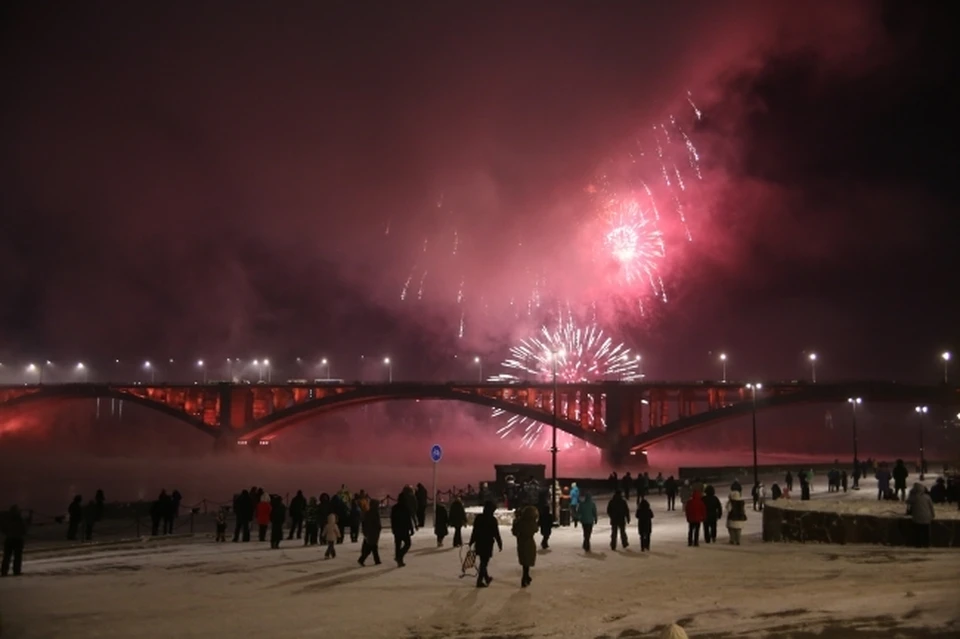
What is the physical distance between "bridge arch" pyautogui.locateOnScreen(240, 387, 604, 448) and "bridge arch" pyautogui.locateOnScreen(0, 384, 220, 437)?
20.8 ft

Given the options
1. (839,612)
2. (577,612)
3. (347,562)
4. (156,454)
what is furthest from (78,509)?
(156,454)

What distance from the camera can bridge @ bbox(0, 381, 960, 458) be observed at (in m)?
71.8

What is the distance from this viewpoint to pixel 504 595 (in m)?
13.0

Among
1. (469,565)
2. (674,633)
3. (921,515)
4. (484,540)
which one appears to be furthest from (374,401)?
(674,633)

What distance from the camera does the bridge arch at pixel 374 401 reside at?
3054 inches

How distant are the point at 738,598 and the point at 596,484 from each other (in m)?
34.4

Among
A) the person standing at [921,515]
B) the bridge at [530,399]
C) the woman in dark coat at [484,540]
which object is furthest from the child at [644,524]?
the bridge at [530,399]

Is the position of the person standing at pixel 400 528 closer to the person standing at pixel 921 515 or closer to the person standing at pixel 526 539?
the person standing at pixel 526 539

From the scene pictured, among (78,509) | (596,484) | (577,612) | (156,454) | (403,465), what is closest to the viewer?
(577,612)

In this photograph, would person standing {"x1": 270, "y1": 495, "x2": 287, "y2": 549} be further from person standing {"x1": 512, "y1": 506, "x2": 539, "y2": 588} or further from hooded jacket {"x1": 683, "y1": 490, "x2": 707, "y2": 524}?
hooded jacket {"x1": 683, "y1": 490, "x2": 707, "y2": 524}

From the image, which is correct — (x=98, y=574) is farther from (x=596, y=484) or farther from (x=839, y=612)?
(x=596, y=484)

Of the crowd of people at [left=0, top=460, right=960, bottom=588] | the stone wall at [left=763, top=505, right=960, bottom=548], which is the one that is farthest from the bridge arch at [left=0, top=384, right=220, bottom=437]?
the stone wall at [left=763, top=505, right=960, bottom=548]

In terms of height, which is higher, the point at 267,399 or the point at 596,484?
the point at 267,399

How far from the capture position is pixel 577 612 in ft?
37.7
